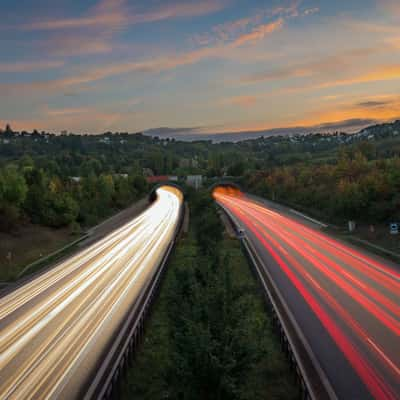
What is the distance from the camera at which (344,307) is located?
23812 millimetres

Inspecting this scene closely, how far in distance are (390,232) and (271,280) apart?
19.3 metres

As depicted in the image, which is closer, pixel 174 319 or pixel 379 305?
pixel 174 319

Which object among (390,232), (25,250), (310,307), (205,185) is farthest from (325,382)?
(205,185)

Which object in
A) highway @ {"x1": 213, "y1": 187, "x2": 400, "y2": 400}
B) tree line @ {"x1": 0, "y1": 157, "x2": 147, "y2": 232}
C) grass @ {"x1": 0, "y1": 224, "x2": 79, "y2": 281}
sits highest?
tree line @ {"x1": 0, "y1": 157, "x2": 147, "y2": 232}

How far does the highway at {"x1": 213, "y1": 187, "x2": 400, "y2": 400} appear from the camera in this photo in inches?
625

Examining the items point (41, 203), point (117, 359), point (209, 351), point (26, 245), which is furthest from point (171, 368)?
point (41, 203)

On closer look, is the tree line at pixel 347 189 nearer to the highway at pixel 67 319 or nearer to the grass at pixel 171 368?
the highway at pixel 67 319

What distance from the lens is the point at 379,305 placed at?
23.9m

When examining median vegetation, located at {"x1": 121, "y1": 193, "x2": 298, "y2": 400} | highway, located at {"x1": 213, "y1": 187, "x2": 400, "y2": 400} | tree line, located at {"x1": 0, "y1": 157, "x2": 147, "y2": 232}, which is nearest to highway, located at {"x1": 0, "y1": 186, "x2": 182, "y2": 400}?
median vegetation, located at {"x1": 121, "y1": 193, "x2": 298, "y2": 400}

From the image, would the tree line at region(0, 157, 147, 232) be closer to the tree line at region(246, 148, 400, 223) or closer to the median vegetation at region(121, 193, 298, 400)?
the tree line at region(246, 148, 400, 223)

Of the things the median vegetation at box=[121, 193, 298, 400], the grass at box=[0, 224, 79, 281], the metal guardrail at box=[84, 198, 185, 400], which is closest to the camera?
the median vegetation at box=[121, 193, 298, 400]

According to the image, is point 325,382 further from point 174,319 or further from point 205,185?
point 205,185

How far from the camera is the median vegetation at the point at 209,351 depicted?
11766mm

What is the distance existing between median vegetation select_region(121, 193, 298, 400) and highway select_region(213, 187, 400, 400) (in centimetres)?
197
